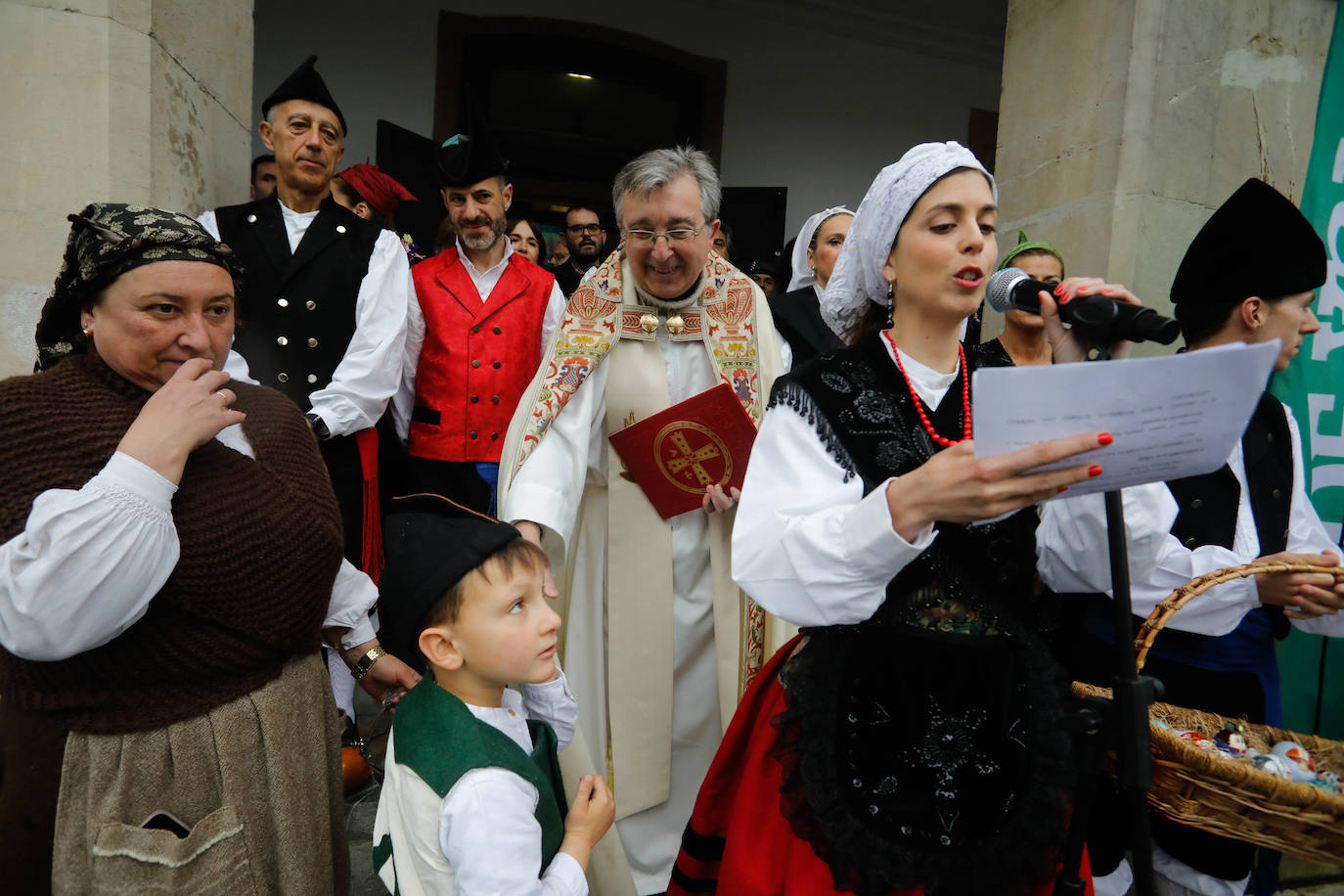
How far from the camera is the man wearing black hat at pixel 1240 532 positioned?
6.67 ft

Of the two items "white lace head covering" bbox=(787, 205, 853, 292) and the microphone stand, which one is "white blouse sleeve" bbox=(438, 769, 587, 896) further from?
"white lace head covering" bbox=(787, 205, 853, 292)

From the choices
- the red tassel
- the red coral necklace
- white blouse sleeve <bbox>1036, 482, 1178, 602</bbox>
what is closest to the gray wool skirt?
the red coral necklace

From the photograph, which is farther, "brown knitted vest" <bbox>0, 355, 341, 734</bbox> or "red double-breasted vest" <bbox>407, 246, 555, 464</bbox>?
"red double-breasted vest" <bbox>407, 246, 555, 464</bbox>

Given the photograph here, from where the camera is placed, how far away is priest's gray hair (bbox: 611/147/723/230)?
101 inches

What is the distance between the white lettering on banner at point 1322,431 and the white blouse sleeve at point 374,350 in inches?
133

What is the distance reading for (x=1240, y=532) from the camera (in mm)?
2133

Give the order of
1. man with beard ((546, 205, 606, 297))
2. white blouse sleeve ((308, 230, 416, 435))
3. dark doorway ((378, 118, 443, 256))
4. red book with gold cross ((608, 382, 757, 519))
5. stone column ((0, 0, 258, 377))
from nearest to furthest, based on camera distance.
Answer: red book with gold cross ((608, 382, 757, 519)) < stone column ((0, 0, 258, 377)) < white blouse sleeve ((308, 230, 416, 435)) < man with beard ((546, 205, 606, 297)) < dark doorway ((378, 118, 443, 256))

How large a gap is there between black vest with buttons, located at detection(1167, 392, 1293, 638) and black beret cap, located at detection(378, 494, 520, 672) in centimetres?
169

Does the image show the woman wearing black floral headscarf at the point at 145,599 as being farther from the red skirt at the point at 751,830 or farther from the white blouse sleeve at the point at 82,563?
the red skirt at the point at 751,830

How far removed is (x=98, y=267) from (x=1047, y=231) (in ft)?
12.9

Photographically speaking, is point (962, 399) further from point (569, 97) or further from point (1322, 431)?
point (569, 97)

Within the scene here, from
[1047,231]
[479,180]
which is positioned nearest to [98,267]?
[479,180]

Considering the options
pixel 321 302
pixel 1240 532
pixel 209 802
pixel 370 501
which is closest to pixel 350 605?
pixel 209 802

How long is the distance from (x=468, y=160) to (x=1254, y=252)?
3140 mm
